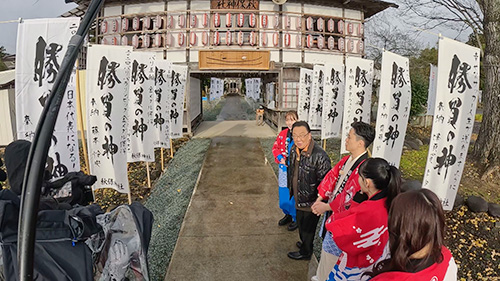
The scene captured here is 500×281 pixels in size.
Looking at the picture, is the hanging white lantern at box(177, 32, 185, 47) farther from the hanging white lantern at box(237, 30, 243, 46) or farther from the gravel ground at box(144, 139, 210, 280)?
the gravel ground at box(144, 139, 210, 280)

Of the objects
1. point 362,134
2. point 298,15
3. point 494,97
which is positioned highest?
point 298,15

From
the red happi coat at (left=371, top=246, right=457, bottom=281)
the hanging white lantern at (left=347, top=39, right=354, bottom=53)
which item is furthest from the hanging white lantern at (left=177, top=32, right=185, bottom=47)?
the red happi coat at (left=371, top=246, right=457, bottom=281)

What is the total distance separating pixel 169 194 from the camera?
6301 mm

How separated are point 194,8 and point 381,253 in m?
12.3

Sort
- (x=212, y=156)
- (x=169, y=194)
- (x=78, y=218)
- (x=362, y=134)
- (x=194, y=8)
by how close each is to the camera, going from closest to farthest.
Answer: (x=78, y=218)
(x=362, y=134)
(x=169, y=194)
(x=212, y=156)
(x=194, y=8)

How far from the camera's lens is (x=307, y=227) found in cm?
349

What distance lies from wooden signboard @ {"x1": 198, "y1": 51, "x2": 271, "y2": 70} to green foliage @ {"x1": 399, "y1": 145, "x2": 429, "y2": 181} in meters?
6.37

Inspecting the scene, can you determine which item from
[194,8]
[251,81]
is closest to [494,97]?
[194,8]

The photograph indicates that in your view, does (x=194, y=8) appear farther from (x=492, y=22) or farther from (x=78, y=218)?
(x=78, y=218)

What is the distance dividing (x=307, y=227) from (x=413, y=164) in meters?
6.66

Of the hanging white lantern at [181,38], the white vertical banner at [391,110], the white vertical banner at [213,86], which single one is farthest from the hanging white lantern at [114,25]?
the white vertical banner at [391,110]

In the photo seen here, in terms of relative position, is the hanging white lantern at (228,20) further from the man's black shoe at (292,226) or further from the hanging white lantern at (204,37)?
the man's black shoe at (292,226)

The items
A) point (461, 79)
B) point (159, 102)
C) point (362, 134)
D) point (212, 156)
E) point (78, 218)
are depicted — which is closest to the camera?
point (78, 218)

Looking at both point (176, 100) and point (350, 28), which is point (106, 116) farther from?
point (350, 28)
